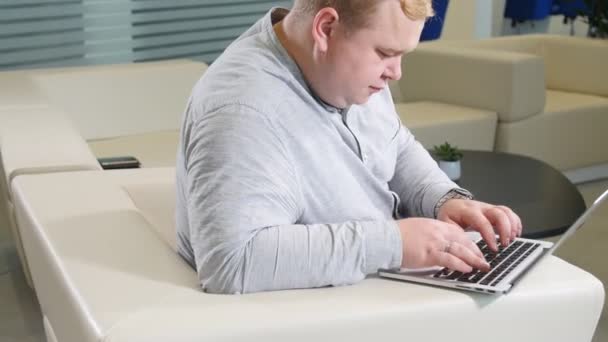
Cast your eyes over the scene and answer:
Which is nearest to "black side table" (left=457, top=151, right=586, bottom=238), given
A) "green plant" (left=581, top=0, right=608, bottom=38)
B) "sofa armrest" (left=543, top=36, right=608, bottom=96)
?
"sofa armrest" (left=543, top=36, right=608, bottom=96)

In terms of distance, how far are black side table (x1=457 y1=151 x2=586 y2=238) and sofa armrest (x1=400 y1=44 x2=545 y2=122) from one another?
0.90 metres

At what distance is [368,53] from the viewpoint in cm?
172

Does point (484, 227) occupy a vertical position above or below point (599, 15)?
above

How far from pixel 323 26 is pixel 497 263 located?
0.52 m

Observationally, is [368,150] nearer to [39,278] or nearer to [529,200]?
[39,278]

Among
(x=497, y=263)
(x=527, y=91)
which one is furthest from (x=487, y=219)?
(x=527, y=91)

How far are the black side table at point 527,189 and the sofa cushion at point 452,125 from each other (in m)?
0.57

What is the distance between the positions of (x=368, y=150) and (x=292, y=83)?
25cm

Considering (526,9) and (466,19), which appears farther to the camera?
(526,9)

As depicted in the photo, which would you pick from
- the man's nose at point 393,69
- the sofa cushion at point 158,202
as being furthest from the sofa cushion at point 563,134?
the man's nose at point 393,69

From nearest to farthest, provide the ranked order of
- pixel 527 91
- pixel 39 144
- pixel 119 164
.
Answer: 1. pixel 39 144
2. pixel 119 164
3. pixel 527 91

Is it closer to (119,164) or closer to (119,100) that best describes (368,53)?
(119,164)

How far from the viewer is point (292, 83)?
1.78 metres

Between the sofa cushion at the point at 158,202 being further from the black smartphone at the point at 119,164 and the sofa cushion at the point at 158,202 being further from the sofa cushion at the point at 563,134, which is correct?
the sofa cushion at the point at 563,134
